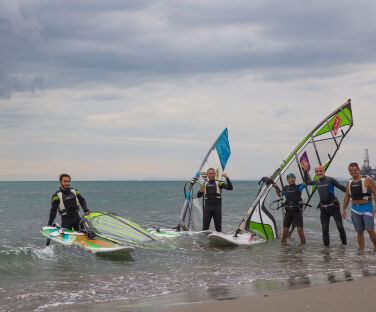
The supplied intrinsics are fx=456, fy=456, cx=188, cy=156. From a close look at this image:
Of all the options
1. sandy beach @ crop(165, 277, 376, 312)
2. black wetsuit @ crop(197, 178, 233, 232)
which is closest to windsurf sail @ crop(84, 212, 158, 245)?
black wetsuit @ crop(197, 178, 233, 232)

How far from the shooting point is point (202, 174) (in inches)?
393

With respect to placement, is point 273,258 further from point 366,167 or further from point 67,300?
point 366,167

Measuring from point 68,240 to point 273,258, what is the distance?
3.22 meters

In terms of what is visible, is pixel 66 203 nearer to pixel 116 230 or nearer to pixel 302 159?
pixel 116 230

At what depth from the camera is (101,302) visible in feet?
14.7

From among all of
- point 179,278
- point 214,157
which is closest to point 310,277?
point 179,278

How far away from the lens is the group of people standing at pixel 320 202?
673 centimetres

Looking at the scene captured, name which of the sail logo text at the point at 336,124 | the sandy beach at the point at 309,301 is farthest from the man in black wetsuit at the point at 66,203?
the sail logo text at the point at 336,124

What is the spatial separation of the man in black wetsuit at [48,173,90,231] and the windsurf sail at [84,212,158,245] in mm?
305

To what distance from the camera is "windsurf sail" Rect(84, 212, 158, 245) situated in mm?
7794

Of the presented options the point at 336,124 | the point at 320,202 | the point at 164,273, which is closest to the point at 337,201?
the point at 320,202

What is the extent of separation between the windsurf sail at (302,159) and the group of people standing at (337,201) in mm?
234

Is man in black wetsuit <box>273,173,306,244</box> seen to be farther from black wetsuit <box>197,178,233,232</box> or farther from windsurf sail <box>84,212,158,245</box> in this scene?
windsurf sail <box>84,212,158,245</box>

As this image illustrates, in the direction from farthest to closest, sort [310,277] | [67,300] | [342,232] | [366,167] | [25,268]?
1. [366,167]
2. [342,232]
3. [25,268]
4. [310,277]
5. [67,300]
